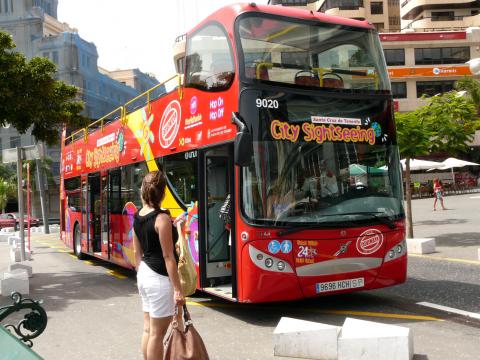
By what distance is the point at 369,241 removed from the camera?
7152 millimetres

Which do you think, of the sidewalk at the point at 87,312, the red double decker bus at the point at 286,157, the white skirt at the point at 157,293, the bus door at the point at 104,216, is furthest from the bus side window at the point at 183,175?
the bus door at the point at 104,216

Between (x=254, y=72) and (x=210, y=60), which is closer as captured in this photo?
(x=254, y=72)

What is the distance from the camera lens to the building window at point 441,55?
55469 millimetres

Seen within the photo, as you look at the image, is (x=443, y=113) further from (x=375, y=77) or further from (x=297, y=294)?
(x=297, y=294)

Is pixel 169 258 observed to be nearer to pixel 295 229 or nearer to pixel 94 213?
pixel 295 229

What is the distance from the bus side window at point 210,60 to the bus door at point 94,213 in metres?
5.84

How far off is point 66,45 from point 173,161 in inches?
2202

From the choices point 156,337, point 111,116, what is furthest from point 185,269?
point 111,116

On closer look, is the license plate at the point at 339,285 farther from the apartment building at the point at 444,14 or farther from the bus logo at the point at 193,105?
the apartment building at the point at 444,14

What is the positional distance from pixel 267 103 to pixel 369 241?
2.21 m

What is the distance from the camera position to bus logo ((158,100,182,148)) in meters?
8.58

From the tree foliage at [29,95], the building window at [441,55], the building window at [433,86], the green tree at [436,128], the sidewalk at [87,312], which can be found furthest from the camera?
the building window at [441,55]

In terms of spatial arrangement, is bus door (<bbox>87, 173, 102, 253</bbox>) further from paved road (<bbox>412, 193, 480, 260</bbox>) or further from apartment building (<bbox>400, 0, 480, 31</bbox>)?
apartment building (<bbox>400, 0, 480, 31</bbox>)

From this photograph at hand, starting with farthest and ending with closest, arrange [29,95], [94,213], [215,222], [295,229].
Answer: [94,213]
[29,95]
[215,222]
[295,229]
